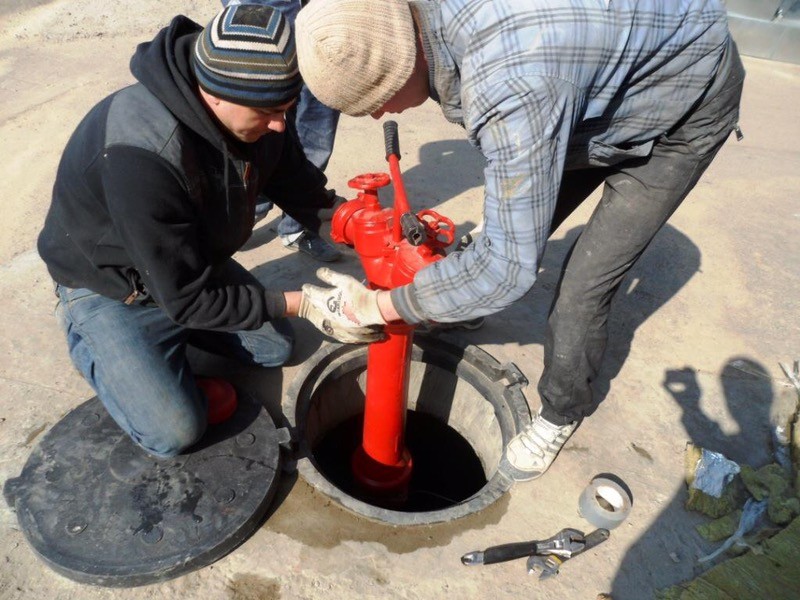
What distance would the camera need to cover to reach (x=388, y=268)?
1.75m

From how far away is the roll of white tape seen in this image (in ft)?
6.23

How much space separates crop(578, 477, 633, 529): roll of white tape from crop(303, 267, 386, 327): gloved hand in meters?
0.93

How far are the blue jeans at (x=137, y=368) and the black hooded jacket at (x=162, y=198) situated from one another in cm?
9

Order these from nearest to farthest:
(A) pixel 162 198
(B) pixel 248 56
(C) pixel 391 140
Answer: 1. (B) pixel 248 56
2. (A) pixel 162 198
3. (C) pixel 391 140

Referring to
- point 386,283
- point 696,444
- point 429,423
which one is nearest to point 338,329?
point 386,283

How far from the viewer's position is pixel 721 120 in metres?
1.70

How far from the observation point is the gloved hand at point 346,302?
1732 mm

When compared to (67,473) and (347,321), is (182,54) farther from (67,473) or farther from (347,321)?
(67,473)

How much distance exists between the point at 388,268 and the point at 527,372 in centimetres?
101

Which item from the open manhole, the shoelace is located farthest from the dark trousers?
the open manhole

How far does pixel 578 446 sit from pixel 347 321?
3.43 ft

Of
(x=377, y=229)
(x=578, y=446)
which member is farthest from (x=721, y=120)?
(x=578, y=446)

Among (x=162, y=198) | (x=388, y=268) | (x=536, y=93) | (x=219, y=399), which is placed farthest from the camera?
(x=219, y=399)

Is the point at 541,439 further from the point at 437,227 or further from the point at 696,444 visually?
the point at 437,227
